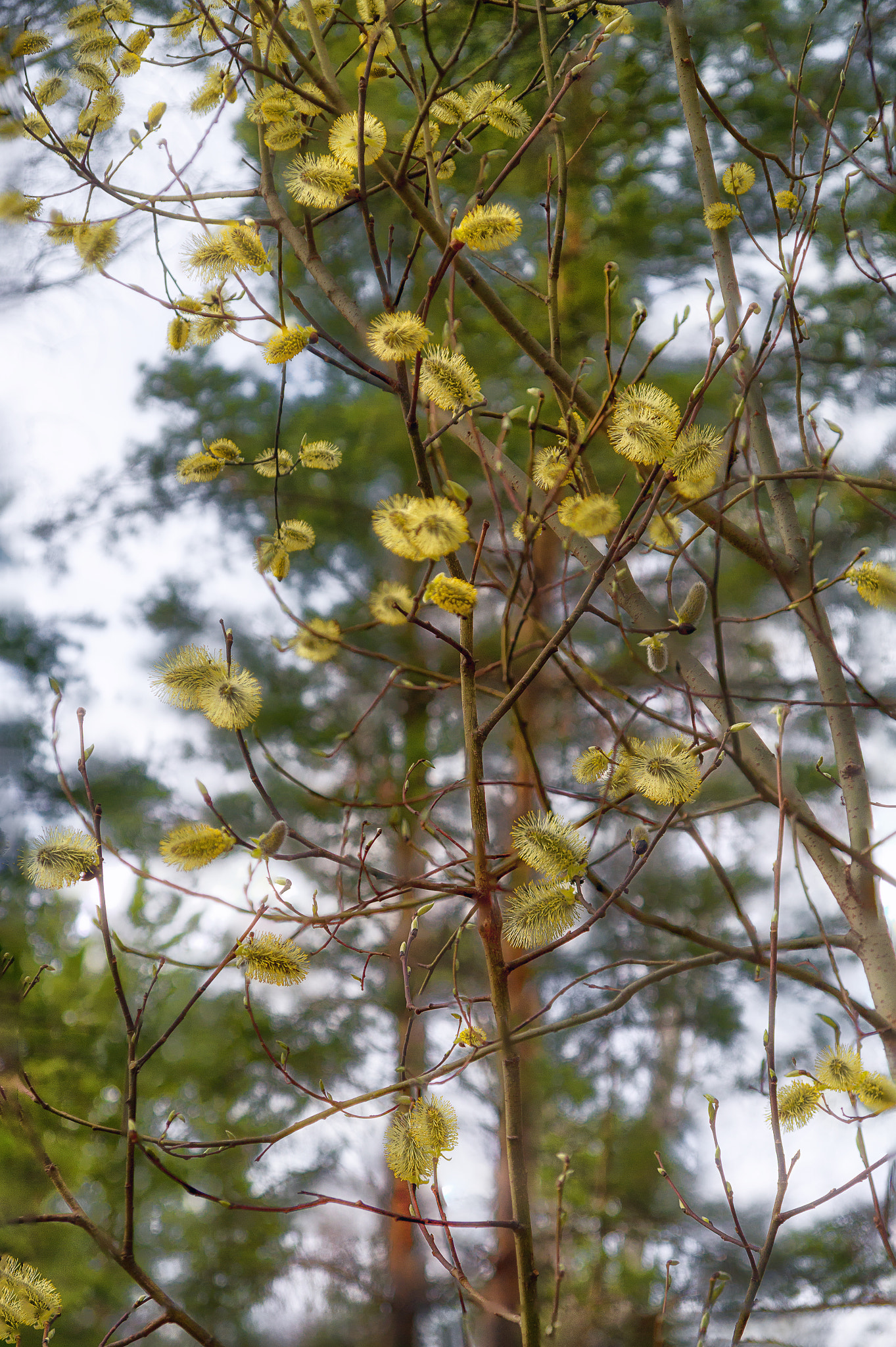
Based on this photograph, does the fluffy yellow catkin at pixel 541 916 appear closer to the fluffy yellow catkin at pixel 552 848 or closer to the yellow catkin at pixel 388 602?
the fluffy yellow catkin at pixel 552 848

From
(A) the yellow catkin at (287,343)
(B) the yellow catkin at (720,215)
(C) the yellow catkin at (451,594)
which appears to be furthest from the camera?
(B) the yellow catkin at (720,215)

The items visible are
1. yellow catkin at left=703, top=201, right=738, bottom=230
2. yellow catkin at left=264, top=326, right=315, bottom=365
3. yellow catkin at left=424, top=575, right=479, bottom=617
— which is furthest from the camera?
yellow catkin at left=703, top=201, right=738, bottom=230

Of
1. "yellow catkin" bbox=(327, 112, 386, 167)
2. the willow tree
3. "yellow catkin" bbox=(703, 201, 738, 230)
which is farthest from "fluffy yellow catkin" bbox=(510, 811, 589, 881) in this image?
"yellow catkin" bbox=(703, 201, 738, 230)

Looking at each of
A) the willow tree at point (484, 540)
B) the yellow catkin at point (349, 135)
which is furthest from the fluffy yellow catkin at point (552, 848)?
the yellow catkin at point (349, 135)

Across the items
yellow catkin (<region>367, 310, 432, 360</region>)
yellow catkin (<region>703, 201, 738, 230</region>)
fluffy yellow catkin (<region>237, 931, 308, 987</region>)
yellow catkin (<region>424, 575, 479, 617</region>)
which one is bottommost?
fluffy yellow catkin (<region>237, 931, 308, 987</region>)

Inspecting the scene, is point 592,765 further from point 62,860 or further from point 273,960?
point 62,860

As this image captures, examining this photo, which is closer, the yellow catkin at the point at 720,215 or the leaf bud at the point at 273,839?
the leaf bud at the point at 273,839

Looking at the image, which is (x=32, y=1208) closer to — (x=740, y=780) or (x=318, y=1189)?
(x=318, y=1189)

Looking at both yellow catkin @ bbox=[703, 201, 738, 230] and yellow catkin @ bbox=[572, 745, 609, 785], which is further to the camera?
yellow catkin @ bbox=[703, 201, 738, 230]

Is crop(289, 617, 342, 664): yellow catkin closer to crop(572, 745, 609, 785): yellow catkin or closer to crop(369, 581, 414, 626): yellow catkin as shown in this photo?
crop(369, 581, 414, 626): yellow catkin

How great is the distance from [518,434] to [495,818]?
92cm

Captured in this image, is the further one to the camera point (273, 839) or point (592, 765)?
point (592, 765)

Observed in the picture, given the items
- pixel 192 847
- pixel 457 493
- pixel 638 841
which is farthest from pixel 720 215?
pixel 192 847

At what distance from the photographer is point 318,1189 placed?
195 cm
